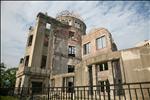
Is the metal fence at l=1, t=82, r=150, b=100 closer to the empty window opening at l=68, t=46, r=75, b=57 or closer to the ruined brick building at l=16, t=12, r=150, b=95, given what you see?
the ruined brick building at l=16, t=12, r=150, b=95

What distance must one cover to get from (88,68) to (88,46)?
9.26 metres

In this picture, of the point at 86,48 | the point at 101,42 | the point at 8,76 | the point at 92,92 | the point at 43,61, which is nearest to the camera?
the point at 92,92

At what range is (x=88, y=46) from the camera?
25.1m

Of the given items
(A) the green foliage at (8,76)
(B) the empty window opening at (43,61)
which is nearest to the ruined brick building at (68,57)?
(B) the empty window opening at (43,61)

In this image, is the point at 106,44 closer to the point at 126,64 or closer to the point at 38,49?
the point at 126,64

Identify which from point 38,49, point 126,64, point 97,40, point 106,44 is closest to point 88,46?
point 97,40

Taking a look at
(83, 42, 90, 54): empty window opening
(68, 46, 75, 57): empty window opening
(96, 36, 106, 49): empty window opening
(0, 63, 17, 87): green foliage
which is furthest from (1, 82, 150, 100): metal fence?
(0, 63, 17, 87): green foliage

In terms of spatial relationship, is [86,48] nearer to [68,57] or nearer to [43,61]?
[68,57]

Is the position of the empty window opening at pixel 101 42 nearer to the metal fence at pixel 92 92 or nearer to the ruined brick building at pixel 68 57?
the ruined brick building at pixel 68 57

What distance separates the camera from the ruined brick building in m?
14.6

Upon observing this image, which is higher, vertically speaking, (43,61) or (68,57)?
(68,57)

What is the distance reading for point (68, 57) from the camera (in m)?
26.3

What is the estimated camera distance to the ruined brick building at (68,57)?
14.6 meters

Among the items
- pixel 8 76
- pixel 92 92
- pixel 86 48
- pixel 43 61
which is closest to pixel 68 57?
pixel 86 48
